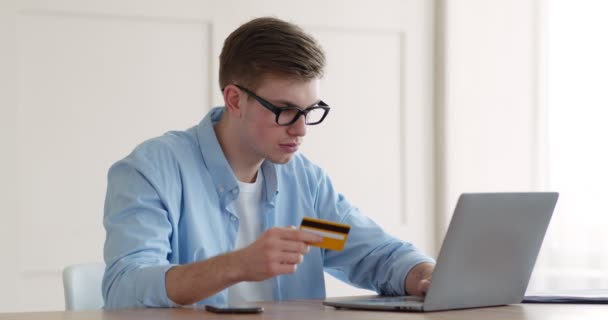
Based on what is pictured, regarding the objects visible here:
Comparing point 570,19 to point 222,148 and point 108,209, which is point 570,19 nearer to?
point 222,148

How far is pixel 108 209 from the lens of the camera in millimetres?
1917

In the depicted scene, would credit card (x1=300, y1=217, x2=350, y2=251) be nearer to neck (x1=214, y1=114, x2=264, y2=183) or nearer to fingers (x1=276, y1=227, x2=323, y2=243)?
fingers (x1=276, y1=227, x2=323, y2=243)

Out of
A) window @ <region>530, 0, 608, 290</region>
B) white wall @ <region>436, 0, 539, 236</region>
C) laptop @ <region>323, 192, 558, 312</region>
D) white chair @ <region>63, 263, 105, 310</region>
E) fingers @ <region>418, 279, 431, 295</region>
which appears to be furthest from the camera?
white wall @ <region>436, 0, 539, 236</region>

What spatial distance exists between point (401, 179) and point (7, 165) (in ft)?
5.05

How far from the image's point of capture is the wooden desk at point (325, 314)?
5.04ft

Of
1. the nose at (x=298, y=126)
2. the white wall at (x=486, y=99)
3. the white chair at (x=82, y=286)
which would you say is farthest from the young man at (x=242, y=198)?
the white wall at (x=486, y=99)

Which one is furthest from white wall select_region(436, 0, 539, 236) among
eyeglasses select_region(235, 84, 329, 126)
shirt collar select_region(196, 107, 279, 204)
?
eyeglasses select_region(235, 84, 329, 126)

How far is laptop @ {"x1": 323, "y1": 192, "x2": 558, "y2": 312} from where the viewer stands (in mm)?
1621

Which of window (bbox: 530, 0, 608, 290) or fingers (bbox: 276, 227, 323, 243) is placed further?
window (bbox: 530, 0, 608, 290)

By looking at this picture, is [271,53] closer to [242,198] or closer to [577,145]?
[242,198]

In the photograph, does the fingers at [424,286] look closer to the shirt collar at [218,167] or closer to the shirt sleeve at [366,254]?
the shirt sleeve at [366,254]

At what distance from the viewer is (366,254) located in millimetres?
2221

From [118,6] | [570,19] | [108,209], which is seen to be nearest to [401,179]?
[570,19]

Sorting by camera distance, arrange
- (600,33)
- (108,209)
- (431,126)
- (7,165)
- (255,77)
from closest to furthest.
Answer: (108,209)
(255,77)
(7,165)
(600,33)
(431,126)
